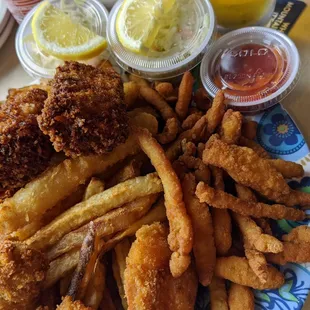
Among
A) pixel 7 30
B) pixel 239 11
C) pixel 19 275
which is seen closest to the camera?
pixel 19 275

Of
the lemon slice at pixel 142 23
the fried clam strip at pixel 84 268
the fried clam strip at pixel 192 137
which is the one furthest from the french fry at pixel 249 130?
the fried clam strip at pixel 84 268

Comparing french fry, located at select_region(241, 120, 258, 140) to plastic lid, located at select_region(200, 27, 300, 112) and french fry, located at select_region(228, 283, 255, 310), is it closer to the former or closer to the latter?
plastic lid, located at select_region(200, 27, 300, 112)

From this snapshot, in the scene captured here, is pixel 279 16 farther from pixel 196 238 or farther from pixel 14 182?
pixel 14 182

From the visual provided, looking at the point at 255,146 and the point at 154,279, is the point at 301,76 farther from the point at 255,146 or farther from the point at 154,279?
the point at 154,279

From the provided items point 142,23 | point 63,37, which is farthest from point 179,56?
point 63,37

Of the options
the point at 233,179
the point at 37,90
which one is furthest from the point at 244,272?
the point at 37,90

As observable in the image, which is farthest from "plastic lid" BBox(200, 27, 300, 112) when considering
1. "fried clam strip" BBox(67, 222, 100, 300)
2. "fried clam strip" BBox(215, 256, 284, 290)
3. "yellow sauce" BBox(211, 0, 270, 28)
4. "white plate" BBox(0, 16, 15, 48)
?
"white plate" BBox(0, 16, 15, 48)
